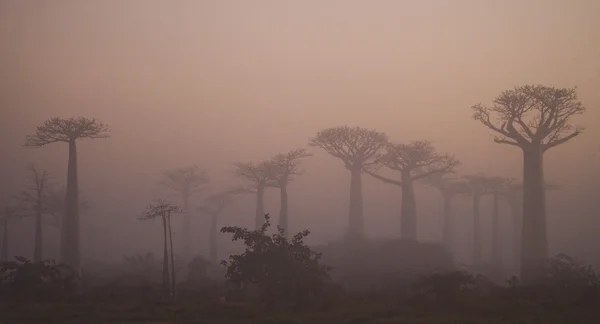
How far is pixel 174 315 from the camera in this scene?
54.0ft

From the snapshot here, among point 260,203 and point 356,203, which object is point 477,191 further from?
point 260,203

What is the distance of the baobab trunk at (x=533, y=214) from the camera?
1041 inches

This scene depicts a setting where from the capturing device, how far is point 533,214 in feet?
87.6

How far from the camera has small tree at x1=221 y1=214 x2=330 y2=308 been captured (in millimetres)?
18516

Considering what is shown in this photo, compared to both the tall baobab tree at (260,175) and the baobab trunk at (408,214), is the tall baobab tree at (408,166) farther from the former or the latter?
the tall baobab tree at (260,175)

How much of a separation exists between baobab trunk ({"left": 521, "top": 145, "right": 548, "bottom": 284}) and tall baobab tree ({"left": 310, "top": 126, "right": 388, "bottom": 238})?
1430 cm

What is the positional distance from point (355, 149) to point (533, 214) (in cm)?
1578

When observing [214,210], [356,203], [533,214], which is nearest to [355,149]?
[356,203]

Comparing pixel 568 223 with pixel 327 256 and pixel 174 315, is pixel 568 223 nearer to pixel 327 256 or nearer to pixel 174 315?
pixel 327 256

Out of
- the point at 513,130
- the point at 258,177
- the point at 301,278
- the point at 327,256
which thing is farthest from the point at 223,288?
the point at 258,177

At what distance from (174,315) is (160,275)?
21.5 m

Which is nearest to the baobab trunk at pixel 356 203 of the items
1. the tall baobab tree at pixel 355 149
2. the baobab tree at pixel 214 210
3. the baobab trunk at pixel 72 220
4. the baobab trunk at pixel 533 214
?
the tall baobab tree at pixel 355 149

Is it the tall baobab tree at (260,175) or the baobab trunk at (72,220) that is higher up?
the tall baobab tree at (260,175)

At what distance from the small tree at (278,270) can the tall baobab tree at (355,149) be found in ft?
63.1
